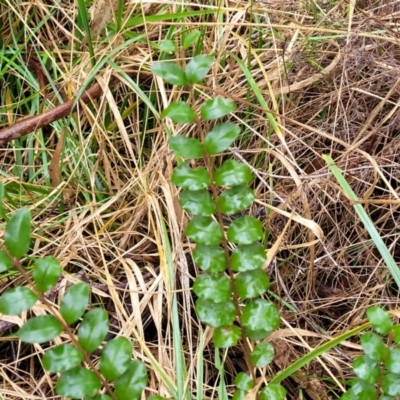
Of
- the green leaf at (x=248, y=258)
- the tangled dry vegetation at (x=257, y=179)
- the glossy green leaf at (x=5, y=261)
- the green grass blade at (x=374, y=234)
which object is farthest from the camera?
the tangled dry vegetation at (x=257, y=179)

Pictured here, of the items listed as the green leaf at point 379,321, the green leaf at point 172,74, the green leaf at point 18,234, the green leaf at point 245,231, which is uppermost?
the green leaf at point 172,74

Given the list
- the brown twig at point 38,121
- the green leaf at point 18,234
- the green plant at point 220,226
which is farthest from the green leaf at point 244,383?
the brown twig at point 38,121

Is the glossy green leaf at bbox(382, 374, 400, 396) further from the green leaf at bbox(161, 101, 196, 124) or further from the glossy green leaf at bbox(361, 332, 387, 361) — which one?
the green leaf at bbox(161, 101, 196, 124)

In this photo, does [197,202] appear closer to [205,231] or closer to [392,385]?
[205,231]

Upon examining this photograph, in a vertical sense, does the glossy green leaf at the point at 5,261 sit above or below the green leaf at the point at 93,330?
above

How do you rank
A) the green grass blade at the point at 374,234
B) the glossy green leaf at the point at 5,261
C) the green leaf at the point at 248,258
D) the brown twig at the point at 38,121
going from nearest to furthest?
1. the glossy green leaf at the point at 5,261
2. the green leaf at the point at 248,258
3. the green grass blade at the point at 374,234
4. the brown twig at the point at 38,121

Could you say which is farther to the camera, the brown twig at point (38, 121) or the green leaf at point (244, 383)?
A: the brown twig at point (38, 121)

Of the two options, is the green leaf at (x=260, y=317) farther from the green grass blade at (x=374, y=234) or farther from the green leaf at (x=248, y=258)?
the green grass blade at (x=374, y=234)
